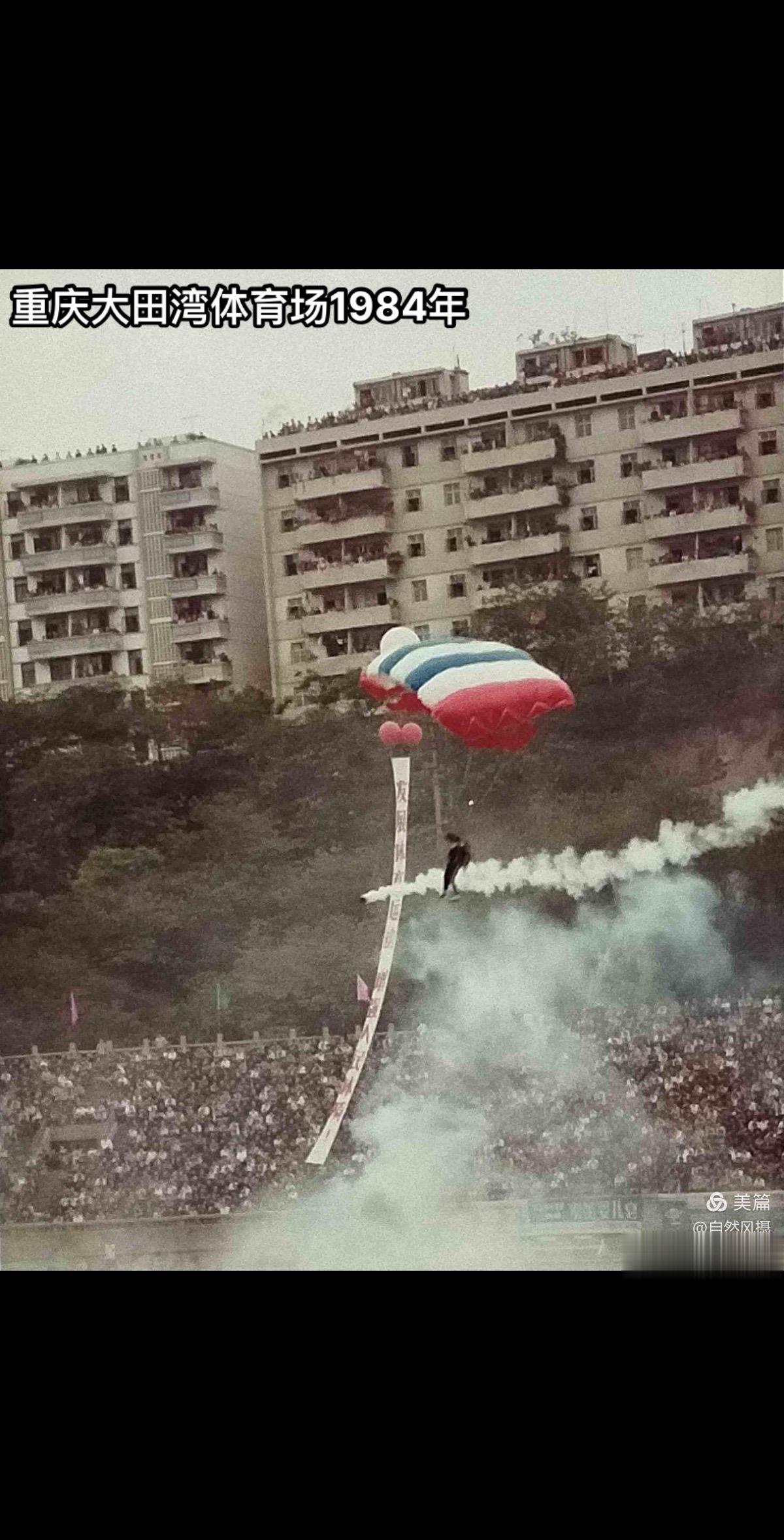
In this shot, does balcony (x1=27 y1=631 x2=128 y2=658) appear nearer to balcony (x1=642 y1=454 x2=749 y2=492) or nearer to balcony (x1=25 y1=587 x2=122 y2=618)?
balcony (x1=25 y1=587 x2=122 y2=618)

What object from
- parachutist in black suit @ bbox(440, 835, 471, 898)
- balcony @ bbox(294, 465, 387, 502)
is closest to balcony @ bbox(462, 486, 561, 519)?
balcony @ bbox(294, 465, 387, 502)

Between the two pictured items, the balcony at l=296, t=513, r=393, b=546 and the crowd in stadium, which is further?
the balcony at l=296, t=513, r=393, b=546

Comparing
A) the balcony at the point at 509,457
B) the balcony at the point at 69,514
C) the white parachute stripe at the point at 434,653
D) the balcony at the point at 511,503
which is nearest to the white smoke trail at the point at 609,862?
the white parachute stripe at the point at 434,653

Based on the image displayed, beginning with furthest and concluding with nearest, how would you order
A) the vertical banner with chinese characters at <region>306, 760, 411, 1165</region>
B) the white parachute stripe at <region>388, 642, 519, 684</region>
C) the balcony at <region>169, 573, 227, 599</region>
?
the balcony at <region>169, 573, 227, 599</region>, the vertical banner with chinese characters at <region>306, 760, 411, 1165</region>, the white parachute stripe at <region>388, 642, 519, 684</region>

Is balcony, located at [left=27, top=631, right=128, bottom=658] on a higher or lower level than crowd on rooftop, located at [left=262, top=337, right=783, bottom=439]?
lower

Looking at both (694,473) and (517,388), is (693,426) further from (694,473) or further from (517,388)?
(517,388)

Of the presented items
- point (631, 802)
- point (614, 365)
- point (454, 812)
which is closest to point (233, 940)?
point (454, 812)
